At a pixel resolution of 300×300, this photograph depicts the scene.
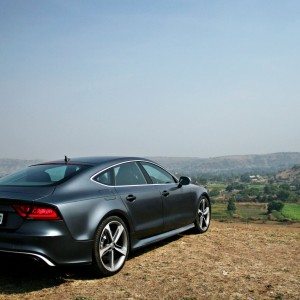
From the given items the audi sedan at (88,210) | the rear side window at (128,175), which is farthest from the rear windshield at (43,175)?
the rear side window at (128,175)

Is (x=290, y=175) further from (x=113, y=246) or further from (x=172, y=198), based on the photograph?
(x=113, y=246)

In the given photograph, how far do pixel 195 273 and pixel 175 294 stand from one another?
93 centimetres

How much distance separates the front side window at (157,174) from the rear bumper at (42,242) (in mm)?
2332

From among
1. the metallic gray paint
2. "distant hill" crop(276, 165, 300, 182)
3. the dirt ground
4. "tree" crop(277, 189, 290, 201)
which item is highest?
the metallic gray paint

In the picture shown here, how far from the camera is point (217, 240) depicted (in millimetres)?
8086

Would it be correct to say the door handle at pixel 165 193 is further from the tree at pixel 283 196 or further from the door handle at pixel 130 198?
the tree at pixel 283 196

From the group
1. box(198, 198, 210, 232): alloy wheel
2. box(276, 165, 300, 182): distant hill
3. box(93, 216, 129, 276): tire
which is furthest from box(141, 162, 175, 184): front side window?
box(276, 165, 300, 182): distant hill

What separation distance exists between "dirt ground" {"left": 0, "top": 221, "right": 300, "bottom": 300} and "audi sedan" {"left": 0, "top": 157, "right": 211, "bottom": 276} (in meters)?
0.30

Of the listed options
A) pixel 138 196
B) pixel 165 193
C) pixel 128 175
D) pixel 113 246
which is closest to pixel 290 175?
pixel 165 193

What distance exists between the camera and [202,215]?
8.56 metres

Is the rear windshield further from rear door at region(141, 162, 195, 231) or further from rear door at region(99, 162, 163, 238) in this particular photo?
rear door at region(141, 162, 195, 231)

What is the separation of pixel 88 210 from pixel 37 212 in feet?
2.14

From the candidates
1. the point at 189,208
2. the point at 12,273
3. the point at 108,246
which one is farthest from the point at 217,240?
the point at 12,273

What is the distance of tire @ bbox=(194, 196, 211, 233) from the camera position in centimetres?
833
